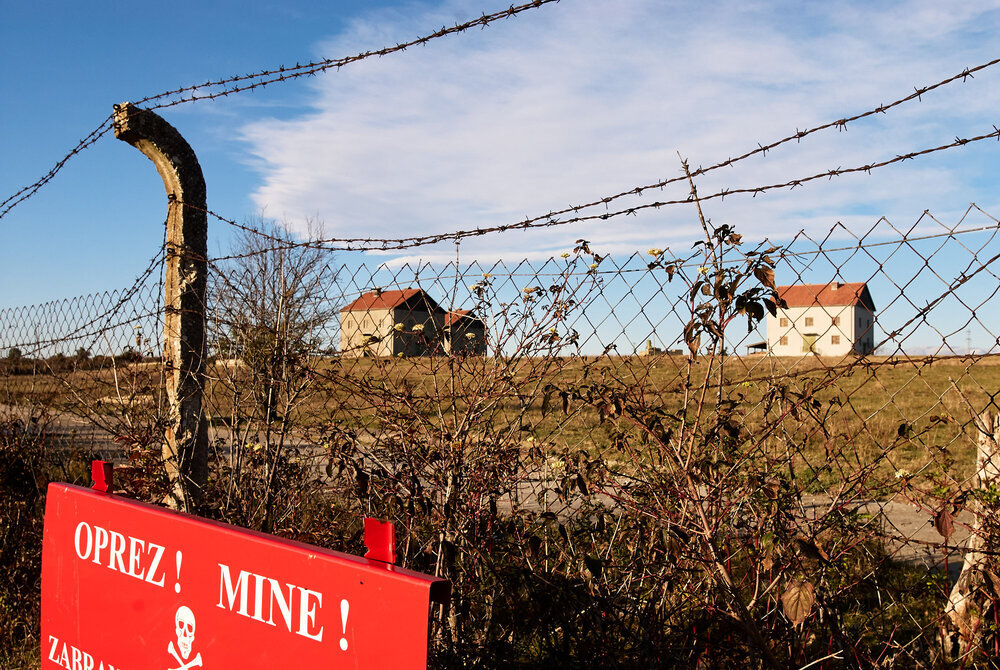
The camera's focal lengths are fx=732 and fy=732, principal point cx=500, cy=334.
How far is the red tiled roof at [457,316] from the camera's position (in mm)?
2692

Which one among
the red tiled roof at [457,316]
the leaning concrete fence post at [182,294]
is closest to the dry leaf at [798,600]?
the red tiled roof at [457,316]

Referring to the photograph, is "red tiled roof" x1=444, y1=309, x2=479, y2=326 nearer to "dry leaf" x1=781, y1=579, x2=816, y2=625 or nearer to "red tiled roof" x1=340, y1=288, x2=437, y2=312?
"red tiled roof" x1=340, y1=288, x2=437, y2=312

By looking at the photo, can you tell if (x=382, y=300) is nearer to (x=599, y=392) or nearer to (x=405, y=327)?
(x=405, y=327)

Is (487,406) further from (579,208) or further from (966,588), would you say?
(966,588)

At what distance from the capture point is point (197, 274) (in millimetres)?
3498

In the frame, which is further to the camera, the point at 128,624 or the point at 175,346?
the point at 175,346

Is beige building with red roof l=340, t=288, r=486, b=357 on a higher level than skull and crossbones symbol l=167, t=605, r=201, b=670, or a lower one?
higher

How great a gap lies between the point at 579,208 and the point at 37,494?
4.04m

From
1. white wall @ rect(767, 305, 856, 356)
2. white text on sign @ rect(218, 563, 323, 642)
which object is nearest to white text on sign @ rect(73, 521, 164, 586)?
white text on sign @ rect(218, 563, 323, 642)

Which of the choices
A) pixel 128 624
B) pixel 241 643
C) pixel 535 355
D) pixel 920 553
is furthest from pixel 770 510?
pixel 920 553

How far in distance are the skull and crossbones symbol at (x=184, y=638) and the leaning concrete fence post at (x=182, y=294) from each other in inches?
53.8

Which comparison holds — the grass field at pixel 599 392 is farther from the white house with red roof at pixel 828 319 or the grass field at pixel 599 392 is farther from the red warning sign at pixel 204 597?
the red warning sign at pixel 204 597

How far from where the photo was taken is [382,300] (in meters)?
2.99

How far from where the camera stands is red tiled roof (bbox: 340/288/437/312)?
2.82 metres
